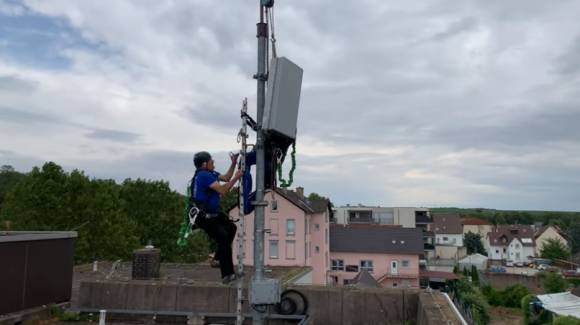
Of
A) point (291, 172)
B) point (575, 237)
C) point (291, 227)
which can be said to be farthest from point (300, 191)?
point (575, 237)

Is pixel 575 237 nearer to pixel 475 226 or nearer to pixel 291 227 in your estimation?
pixel 475 226

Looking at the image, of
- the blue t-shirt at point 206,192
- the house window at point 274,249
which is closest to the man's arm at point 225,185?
the blue t-shirt at point 206,192

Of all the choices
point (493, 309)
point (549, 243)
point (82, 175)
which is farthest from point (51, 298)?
point (549, 243)

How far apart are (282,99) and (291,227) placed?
3223 centimetres

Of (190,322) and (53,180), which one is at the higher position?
(53,180)

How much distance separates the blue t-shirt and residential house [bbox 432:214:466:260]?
8544cm

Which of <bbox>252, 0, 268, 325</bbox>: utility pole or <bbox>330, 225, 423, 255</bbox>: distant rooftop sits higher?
<bbox>252, 0, 268, 325</bbox>: utility pole

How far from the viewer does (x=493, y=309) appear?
34.5m

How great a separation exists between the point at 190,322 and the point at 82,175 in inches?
1311

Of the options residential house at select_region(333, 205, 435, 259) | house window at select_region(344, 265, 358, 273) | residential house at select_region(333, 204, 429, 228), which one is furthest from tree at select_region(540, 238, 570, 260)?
house window at select_region(344, 265, 358, 273)

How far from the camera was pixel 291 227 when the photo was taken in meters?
35.7

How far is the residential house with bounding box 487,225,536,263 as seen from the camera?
92.9 m

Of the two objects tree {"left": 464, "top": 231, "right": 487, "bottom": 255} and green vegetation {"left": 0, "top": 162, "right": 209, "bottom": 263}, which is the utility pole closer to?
green vegetation {"left": 0, "top": 162, "right": 209, "bottom": 263}

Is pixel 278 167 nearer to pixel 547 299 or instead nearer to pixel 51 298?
pixel 51 298
